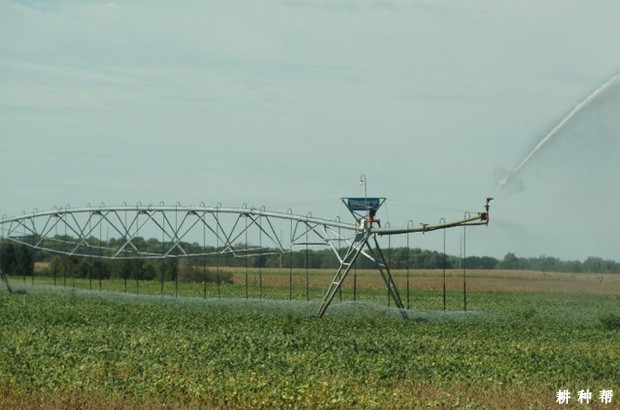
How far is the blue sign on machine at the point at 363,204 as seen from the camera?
1734 inches

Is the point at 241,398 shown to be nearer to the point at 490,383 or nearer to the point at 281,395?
the point at 281,395

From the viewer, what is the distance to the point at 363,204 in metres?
44.2

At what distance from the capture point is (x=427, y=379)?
23953 millimetres

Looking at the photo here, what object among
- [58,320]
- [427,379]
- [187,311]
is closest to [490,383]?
[427,379]

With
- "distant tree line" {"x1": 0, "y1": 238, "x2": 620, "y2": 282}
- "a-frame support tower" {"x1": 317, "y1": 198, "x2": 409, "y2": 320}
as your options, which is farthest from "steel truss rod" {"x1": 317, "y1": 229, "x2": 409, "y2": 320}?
"distant tree line" {"x1": 0, "y1": 238, "x2": 620, "y2": 282}

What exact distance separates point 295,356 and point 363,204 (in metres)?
17.8

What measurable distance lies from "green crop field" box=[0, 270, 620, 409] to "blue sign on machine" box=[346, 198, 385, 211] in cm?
354

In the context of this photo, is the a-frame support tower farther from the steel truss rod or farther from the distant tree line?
the distant tree line

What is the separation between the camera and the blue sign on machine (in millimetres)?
44031

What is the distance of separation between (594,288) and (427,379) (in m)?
33.8

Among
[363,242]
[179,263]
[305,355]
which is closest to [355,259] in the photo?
[363,242]

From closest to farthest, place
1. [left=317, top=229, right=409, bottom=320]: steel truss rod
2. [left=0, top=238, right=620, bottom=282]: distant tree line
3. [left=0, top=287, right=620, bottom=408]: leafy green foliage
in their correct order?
[left=0, top=287, right=620, bottom=408]: leafy green foliage, [left=317, top=229, right=409, bottom=320]: steel truss rod, [left=0, top=238, right=620, bottom=282]: distant tree line

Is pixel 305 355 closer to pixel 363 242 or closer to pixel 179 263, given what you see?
pixel 363 242

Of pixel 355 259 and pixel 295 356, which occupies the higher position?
pixel 355 259
